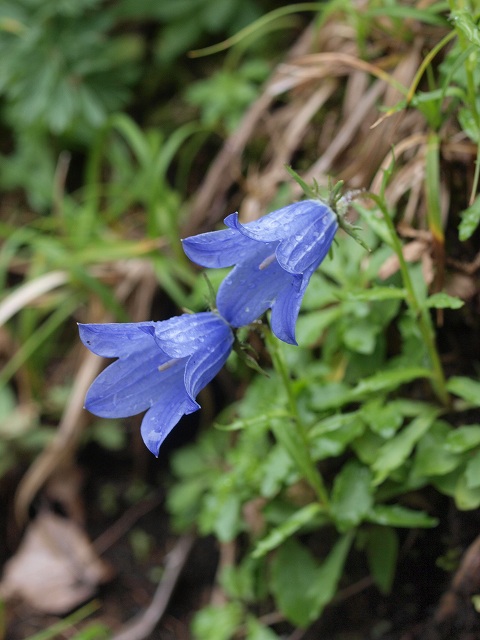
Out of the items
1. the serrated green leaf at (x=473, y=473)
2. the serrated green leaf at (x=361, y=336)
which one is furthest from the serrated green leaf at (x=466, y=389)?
the serrated green leaf at (x=361, y=336)

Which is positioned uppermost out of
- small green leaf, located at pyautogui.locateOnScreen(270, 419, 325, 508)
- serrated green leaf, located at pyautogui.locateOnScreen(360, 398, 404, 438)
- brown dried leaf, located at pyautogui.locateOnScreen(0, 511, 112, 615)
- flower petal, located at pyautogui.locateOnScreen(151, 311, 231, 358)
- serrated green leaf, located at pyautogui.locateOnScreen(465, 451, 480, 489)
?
flower petal, located at pyautogui.locateOnScreen(151, 311, 231, 358)

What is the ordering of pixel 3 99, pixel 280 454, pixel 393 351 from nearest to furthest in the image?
pixel 280 454 → pixel 393 351 → pixel 3 99

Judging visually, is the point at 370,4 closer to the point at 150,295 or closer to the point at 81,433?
the point at 150,295

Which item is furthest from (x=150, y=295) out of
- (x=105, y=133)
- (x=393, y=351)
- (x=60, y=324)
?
(x=393, y=351)

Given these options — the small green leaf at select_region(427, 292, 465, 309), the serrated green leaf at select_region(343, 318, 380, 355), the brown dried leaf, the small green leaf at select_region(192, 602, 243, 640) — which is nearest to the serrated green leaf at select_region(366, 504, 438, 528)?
the serrated green leaf at select_region(343, 318, 380, 355)

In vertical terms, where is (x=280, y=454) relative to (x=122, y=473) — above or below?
above

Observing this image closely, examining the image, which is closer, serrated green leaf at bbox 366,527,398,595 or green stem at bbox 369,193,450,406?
green stem at bbox 369,193,450,406

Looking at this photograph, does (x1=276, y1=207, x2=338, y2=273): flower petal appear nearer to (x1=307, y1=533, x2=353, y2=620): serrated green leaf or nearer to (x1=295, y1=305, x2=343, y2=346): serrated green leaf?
(x1=295, y1=305, x2=343, y2=346): serrated green leaf
